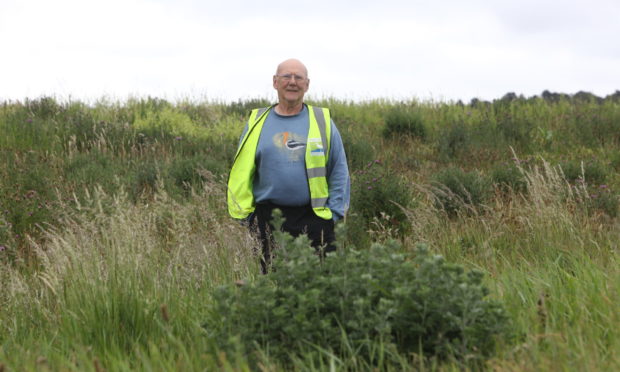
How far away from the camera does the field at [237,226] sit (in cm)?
301

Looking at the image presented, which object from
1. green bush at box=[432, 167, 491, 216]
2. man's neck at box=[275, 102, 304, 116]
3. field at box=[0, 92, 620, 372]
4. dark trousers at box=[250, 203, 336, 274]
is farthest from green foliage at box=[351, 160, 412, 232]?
man's neck at box=[275, 102, 304, 116]

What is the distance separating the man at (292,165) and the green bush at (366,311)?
1.59 m

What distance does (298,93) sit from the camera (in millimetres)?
4488

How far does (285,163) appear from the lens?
14.8 feet

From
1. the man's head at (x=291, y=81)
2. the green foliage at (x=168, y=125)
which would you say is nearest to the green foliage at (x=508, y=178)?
the man's head at (x=291, y=81)

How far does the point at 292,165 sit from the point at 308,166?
12cm

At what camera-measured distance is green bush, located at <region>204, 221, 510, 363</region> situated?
2689mm

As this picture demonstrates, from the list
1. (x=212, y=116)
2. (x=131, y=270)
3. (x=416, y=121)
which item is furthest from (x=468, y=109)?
(x=131, y=270)

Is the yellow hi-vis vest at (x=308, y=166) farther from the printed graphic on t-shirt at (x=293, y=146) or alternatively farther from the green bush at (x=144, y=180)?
the green bush at (x=144, y=180)

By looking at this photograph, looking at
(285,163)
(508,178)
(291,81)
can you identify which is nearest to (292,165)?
(285,163)

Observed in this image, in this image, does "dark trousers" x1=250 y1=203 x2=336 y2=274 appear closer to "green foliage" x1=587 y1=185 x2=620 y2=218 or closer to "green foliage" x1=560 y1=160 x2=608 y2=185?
"green foliage" x1=587 y1=185 x2=620 y2=218

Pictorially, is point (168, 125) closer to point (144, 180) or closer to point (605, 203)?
point (144, 180)

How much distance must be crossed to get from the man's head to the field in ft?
3.60

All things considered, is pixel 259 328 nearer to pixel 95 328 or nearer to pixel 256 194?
pixel 95 328
